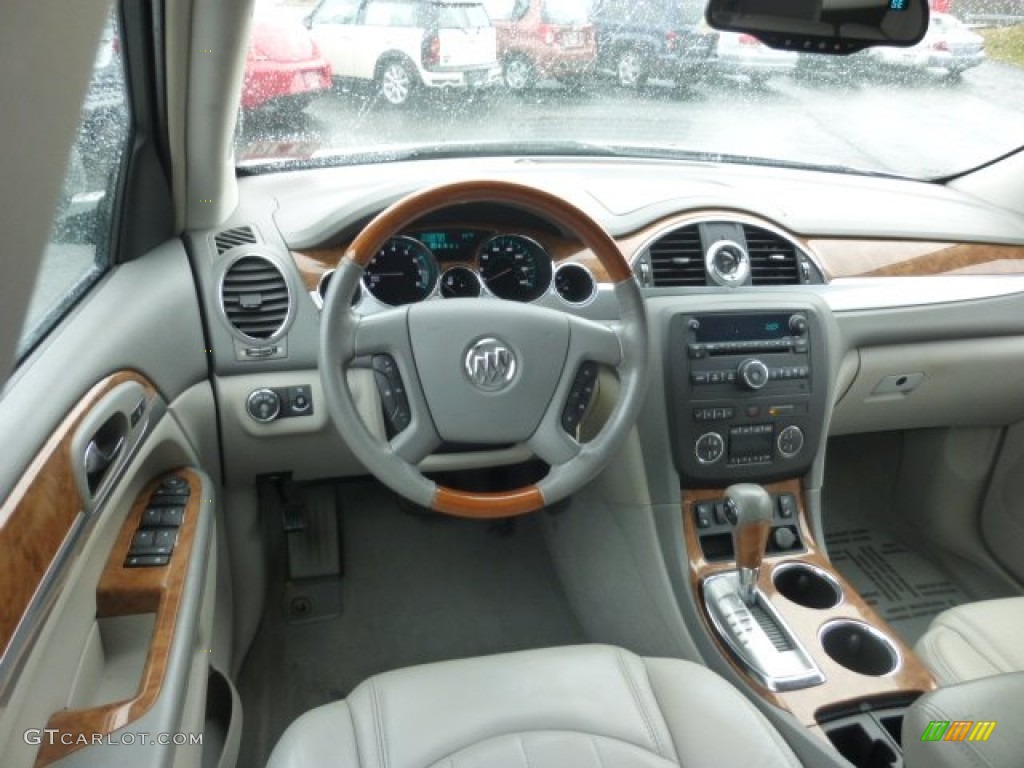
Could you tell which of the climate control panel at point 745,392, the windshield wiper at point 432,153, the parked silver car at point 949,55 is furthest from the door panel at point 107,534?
the parked silver car at point 949,55

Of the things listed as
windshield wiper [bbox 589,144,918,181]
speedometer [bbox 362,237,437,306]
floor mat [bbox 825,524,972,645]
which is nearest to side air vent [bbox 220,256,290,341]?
speedometer [bbox 362,237,437,306]

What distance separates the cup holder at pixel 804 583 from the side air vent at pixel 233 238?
148 cm

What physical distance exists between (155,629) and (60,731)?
0.75 feet

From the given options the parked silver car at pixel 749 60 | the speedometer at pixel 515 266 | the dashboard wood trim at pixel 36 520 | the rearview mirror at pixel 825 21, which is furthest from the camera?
the parked silver car at pixel 749 60

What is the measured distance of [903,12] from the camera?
1522 millimetres

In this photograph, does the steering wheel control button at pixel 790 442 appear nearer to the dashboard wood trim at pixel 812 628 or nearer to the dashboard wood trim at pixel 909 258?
the dashboard wood trim at pixel 812 628

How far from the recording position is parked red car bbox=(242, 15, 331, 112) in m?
1.97

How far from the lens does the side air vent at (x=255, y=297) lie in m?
1.91

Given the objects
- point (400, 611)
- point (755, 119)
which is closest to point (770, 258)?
point (755, 119)

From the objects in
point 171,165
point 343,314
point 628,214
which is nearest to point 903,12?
point 628,214

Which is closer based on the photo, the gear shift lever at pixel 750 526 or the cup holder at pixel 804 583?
the gear shift lever at pixel 750 526

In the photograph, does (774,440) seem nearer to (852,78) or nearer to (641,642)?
(641,642)

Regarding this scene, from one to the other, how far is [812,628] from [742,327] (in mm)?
730

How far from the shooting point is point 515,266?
6.55ft
